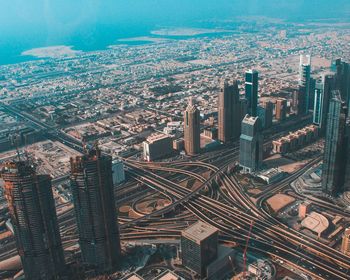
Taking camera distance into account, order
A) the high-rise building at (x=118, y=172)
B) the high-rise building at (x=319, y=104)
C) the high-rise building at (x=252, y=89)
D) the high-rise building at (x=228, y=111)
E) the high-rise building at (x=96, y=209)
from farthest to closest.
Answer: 1. the high-rise building at (x=252, y=89)
2. the high-rise building at (x=319, y=104)
3. the high-rise building at (x=228, y=111)
4. the high-rise building at (x=118, y=172)
5. the high-rise building at (x=96, y=209)

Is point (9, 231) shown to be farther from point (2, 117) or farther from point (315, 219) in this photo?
point (2, 117)

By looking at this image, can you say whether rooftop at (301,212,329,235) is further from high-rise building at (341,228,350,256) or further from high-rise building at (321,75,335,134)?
high-rise building at (321,75,335,134)

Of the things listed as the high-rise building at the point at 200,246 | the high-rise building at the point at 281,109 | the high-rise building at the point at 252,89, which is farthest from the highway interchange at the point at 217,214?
the high-rise building at the point at 281,109

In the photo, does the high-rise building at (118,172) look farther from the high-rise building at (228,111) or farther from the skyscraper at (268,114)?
the skyscraper at (268,114)

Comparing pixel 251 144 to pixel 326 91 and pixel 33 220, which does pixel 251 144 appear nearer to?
pixel 326 91

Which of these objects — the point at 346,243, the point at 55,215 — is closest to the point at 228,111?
the point at 346,243

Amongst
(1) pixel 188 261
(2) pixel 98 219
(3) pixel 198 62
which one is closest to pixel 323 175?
(1) pixel 188 261
